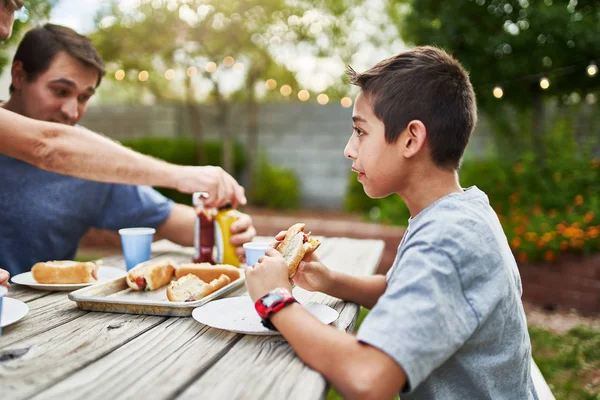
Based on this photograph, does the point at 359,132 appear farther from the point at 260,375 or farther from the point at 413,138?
the point at 260,375

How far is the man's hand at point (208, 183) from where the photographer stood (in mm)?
2197

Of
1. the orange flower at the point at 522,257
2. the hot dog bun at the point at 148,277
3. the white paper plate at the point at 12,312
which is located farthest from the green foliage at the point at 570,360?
the white paper plate at the point at 12,312

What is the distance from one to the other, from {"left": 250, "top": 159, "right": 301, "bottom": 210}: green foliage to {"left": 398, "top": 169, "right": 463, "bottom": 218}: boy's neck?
6.66 meters

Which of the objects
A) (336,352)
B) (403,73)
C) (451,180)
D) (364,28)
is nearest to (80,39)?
(403,73)

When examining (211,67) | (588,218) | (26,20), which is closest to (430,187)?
(26,20)

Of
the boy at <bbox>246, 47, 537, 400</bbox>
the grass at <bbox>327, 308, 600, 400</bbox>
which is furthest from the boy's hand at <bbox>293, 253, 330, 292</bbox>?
the grass at <bbox>327, 308, 600, 400</bbox>

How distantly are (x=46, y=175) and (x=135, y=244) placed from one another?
72cm

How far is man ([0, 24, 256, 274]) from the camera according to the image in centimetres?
247

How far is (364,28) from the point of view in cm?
1106

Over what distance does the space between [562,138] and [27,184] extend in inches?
214

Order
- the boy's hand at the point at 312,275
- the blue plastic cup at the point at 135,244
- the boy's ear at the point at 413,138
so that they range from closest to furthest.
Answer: the boy's ear at the point at 413,138, the boy's hand at the point at 312,275, the blue plastic cup at the point at 135,244

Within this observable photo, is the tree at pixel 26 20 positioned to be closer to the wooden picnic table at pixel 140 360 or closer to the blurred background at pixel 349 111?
the blurred background at pixel 349 111

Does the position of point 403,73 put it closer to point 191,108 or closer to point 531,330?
point 531,330

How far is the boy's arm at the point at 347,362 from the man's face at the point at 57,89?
184cm
